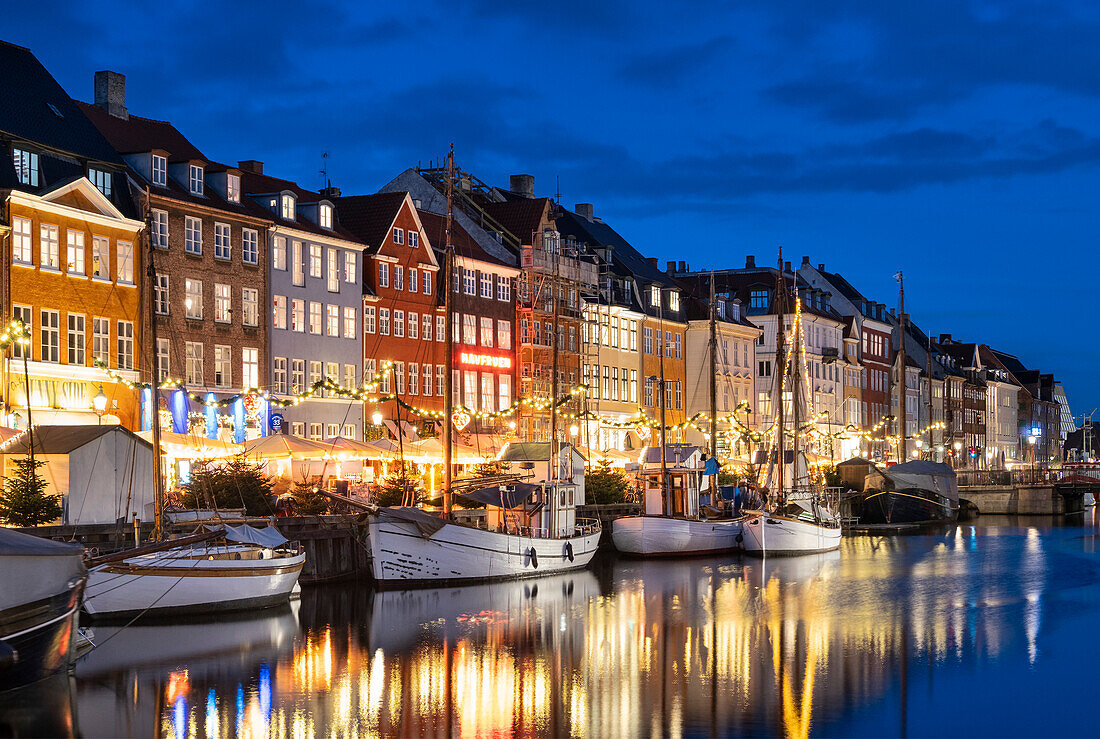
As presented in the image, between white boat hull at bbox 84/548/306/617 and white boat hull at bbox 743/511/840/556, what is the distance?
27.1 m

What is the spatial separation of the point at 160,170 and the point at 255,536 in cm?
2557

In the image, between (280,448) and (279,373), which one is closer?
(280,448)

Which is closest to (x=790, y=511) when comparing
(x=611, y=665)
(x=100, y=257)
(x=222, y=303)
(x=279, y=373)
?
(x=279, y=373)

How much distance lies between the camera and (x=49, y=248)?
5459 cm

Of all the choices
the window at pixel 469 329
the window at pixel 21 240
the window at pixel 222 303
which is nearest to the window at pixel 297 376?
the window at pixel 222 303

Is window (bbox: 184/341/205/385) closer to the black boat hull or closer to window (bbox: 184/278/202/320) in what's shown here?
window (bbox: 184/278/202/320)

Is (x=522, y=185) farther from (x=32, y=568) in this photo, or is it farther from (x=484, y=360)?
(x=32, y=568)

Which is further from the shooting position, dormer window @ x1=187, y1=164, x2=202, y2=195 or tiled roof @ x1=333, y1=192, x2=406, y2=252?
tiled roof @ x1=333, y1=192, x2=406, y2=252

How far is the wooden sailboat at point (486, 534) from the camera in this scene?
46.3 metres

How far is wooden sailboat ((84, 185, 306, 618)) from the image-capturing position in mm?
36344

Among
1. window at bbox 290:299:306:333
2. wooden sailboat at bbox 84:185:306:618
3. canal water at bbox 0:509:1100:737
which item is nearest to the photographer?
canal water at bbox 0:509:1100:737

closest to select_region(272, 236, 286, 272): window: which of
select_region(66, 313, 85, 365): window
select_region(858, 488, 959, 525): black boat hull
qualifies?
select_region(66, 313, 85, 365): window

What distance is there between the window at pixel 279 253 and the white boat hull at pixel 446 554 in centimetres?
2095

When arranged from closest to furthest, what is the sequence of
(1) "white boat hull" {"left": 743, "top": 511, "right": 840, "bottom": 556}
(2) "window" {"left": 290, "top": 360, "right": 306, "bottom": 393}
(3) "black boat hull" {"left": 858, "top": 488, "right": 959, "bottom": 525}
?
(1) "white boat hull" {"left": 743, "top": 511, "right": 840, "bottom": 556} < (2) "window" {"left": 290, "top": 360, "right": 306, "bottom": 393} < (3) "black boat hull" {"left": 858, "top": 488, "right": 959, "bottom": 525}
